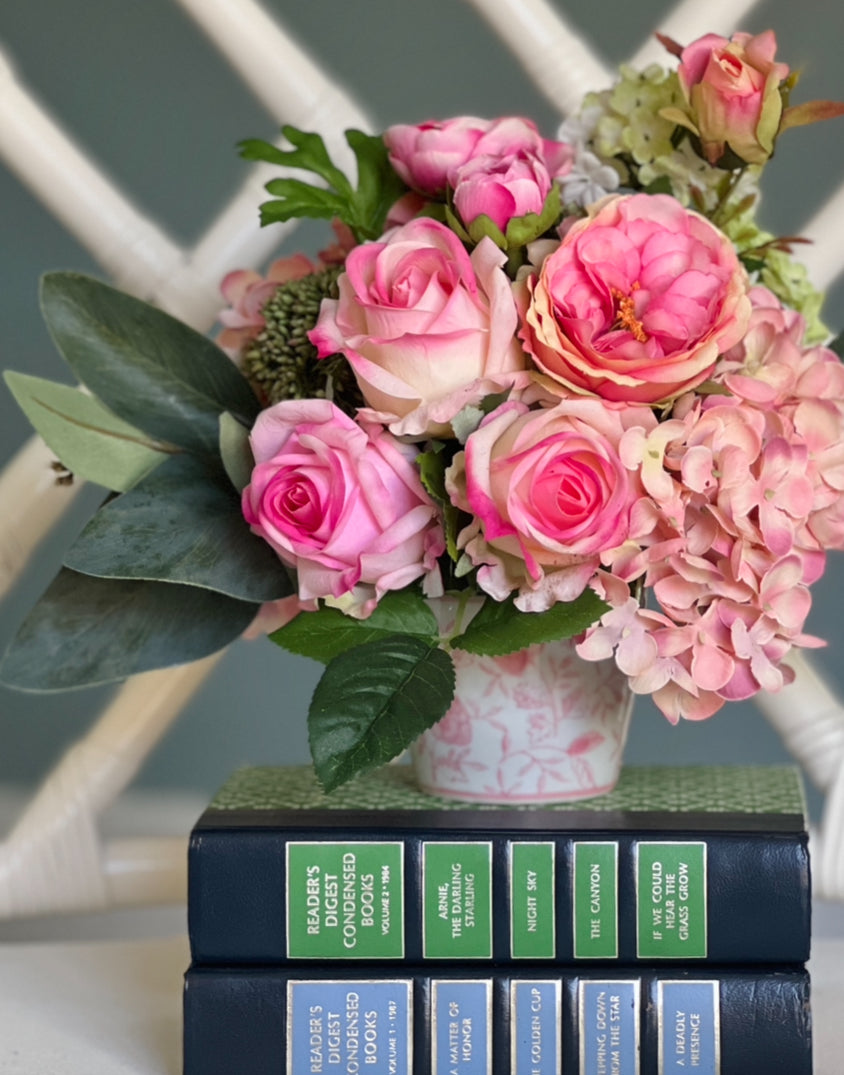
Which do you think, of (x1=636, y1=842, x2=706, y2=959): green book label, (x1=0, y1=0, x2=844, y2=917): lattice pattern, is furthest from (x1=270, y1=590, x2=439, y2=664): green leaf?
(x1=0, y1=0, x2=844, y2=917): lattice pattern

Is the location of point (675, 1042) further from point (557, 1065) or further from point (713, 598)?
point (713, 598)

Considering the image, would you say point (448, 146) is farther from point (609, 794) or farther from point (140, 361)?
point (609, 794)

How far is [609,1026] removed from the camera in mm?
428

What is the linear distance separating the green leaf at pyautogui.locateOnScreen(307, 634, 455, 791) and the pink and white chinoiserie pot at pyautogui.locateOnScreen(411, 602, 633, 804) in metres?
0.06

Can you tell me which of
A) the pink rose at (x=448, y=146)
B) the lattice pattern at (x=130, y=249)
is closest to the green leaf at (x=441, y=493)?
the pink rose at (x=448, y=146)

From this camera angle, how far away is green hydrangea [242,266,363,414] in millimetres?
460

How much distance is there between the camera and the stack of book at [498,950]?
1.40 feet

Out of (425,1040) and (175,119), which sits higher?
(175,119)

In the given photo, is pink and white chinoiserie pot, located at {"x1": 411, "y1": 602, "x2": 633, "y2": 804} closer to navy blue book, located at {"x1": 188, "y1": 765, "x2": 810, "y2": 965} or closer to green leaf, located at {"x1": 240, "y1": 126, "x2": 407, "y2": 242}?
navy blue book, located at {"x1": 188, "y1": 765, "x2": 810, "y2": 965}

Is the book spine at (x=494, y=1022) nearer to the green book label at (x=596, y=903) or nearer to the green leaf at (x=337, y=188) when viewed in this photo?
the green book label at (x=596, y=903)

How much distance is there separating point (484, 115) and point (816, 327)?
0.36 m

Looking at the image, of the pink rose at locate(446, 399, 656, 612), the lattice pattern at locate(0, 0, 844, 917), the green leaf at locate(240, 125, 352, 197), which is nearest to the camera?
the pink rose at locate(446, 399, 656, 612)

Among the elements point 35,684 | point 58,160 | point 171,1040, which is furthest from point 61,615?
point 58,160

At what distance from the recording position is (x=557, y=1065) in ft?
1.40
